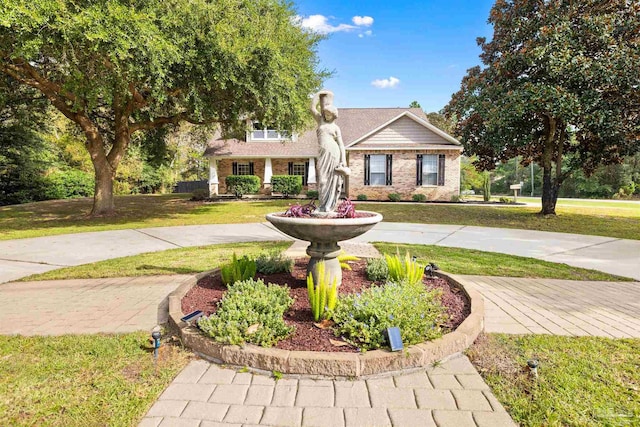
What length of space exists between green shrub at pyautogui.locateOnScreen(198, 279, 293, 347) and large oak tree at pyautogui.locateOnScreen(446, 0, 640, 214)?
11.3 metres

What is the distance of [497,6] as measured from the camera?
12922 millimetres

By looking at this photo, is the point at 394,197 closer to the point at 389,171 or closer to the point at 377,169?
the point at 389,171

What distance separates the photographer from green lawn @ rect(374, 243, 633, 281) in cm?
564

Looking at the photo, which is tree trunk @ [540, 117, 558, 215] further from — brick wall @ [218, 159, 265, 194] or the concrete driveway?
brick wall @ [218, 159, 265, 194]

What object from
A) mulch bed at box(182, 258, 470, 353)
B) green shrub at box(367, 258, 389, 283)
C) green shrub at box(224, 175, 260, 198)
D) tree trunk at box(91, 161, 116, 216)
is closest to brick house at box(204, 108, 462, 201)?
green shrub at box(224, 175, 260, 198)

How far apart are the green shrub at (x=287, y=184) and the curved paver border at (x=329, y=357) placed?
17.9 metres

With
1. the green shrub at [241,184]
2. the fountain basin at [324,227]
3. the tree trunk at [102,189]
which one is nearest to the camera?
the fountain basin at [324,227]

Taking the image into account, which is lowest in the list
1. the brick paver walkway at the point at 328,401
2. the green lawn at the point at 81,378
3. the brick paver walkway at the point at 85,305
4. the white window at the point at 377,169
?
the brick paver walkway at the point at 328,401

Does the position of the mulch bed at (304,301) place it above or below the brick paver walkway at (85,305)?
above

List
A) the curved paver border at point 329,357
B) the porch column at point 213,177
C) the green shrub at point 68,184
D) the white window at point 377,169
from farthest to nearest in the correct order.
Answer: the porch column at point 213,177 → the green shrub at point 68,184 → the white window at point 377,169 → the curved paver border at point 329,357

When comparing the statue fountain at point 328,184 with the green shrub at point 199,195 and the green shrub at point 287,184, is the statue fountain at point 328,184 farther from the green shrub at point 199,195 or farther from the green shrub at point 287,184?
the green shrub at point 199,195

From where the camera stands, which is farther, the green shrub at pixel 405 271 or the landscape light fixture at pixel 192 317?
A: the green shrub at pixel 405 271

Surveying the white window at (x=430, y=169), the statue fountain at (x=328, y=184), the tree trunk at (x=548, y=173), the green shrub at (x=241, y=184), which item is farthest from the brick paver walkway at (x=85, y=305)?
the white window at (x=430, y=169)

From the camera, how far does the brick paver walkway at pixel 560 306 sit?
3559 millimetres
